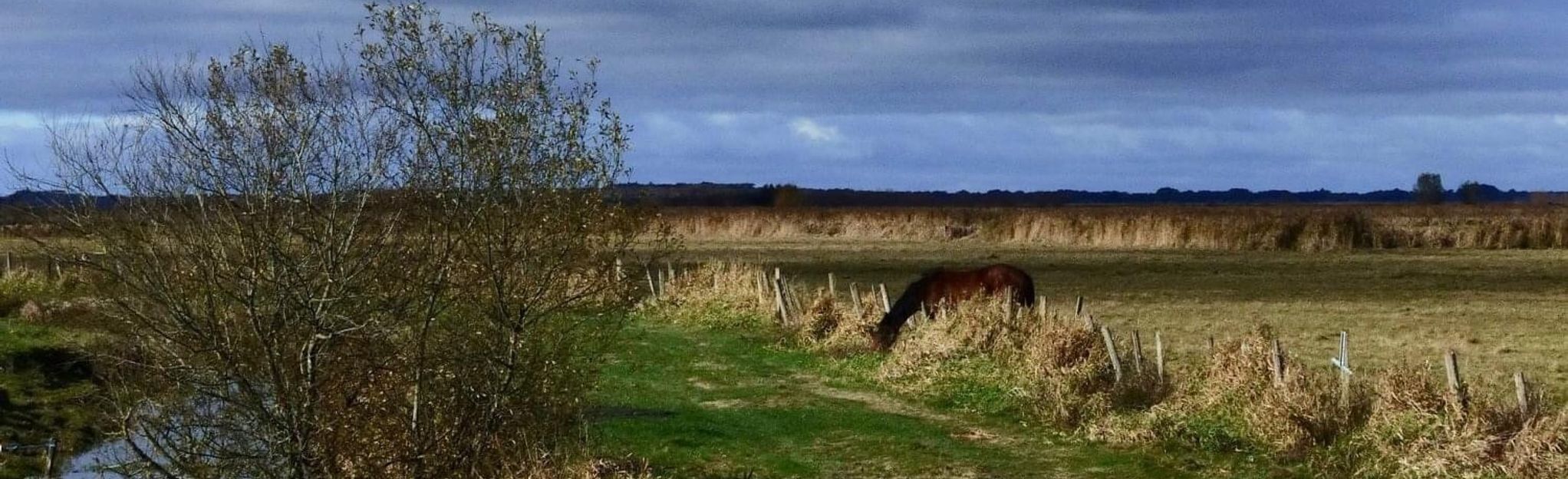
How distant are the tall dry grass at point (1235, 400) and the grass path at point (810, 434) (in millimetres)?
550

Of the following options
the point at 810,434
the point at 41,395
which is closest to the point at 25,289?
the point at 41,395

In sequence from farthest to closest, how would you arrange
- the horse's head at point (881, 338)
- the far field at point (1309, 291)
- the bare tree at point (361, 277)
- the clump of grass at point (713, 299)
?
1. the clump of grass at point (713, 299)
2. the horse's head at point (881, 338)
3. the far field at point (1309, 291)
4. the bare tree at point (361, 277)

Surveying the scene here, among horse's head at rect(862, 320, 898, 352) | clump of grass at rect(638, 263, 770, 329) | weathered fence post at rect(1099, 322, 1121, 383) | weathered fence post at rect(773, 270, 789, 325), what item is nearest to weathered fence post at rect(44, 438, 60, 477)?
horse's head at rect(862, 320, 898, 352)

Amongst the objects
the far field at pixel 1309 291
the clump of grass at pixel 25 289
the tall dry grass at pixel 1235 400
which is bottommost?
the clump of grass at pixel 25 289

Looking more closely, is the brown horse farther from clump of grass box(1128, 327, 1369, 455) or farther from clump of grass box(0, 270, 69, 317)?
clump of grass box(0, 270, 69, 317)

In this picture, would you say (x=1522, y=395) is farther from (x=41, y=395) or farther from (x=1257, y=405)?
(x=41, y=395)

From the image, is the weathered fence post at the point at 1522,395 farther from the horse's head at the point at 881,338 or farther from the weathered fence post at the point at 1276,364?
the horse's head at the point at 881,338

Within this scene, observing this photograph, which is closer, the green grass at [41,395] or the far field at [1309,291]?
the green grass at [41,395]

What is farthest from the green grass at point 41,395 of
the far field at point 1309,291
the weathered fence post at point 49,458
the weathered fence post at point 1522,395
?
the far field at point 1309,291

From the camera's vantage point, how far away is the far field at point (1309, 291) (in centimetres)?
2011

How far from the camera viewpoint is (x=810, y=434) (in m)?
15.1

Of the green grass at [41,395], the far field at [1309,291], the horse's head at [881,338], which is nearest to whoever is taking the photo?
the green grass at [41,395]

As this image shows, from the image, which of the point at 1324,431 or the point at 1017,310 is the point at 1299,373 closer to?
the point at 1324,431

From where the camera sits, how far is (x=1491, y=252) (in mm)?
47469
